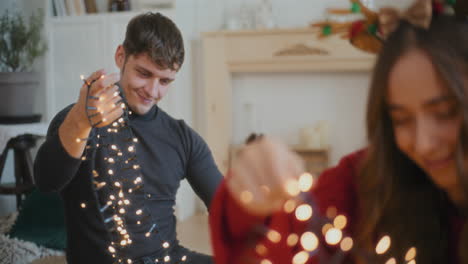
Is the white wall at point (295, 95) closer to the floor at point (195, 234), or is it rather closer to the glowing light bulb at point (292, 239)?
the floor at point (195, 234)

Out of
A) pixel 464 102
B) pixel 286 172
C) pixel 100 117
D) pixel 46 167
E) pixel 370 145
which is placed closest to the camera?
pixel 286 172

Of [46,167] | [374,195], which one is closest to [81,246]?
[46,167]

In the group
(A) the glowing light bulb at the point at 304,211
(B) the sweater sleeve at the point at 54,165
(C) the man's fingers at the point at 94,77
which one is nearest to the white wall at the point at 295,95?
(B) the sweater sleeve at the point at 54,165

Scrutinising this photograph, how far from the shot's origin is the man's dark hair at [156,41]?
4.41 feet

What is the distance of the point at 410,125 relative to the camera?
2.31ft

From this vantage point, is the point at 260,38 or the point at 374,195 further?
the point at 260,38

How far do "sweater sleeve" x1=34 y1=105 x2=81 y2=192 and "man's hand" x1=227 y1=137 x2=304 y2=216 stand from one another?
66cm

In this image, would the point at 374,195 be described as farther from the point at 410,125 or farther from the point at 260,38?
the point at 260,38

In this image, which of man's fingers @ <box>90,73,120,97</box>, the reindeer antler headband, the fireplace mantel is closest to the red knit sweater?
the reindeer antler headband

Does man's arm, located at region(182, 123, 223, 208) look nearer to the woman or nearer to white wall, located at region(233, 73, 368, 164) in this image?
the woman

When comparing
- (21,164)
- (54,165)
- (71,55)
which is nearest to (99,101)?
(54,165)

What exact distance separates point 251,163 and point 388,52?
33 centimetres

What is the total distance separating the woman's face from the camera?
26.5 inches

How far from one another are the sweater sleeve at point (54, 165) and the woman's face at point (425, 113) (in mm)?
679
